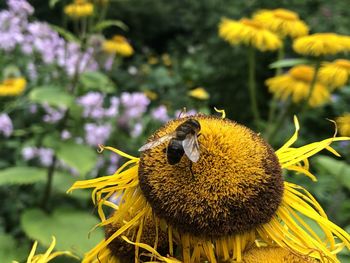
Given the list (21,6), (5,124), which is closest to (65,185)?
(5,124)

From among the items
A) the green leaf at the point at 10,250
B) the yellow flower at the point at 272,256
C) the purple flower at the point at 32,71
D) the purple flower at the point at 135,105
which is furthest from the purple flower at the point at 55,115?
the yellow flower at the point at 272,256

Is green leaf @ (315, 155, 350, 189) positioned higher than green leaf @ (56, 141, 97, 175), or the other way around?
green leaf @ (315, 155, 350, 189)

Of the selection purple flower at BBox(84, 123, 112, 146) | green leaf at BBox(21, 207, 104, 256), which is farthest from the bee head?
purple flower at BBox(84, 123, 112, 146)

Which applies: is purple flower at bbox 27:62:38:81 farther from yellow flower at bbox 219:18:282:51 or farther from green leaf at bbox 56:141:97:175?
yellow flower at bbox 219:18:282:51

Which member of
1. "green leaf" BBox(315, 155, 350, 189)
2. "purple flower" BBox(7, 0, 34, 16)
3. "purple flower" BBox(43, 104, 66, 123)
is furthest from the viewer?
"purple flower" BBox(7, 0, 34, 16)

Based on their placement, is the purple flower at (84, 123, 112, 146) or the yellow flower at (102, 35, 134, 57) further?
the yellow flower at (102, 35, 134, 57)

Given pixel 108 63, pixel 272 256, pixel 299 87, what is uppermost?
pixel 272 256

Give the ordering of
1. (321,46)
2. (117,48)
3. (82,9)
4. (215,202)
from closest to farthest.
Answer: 1. (215,202)
2. (321,46)
3. (82,9)
4. (117,48)

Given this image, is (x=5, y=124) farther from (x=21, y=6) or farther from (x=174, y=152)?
(x=174, y=152)
